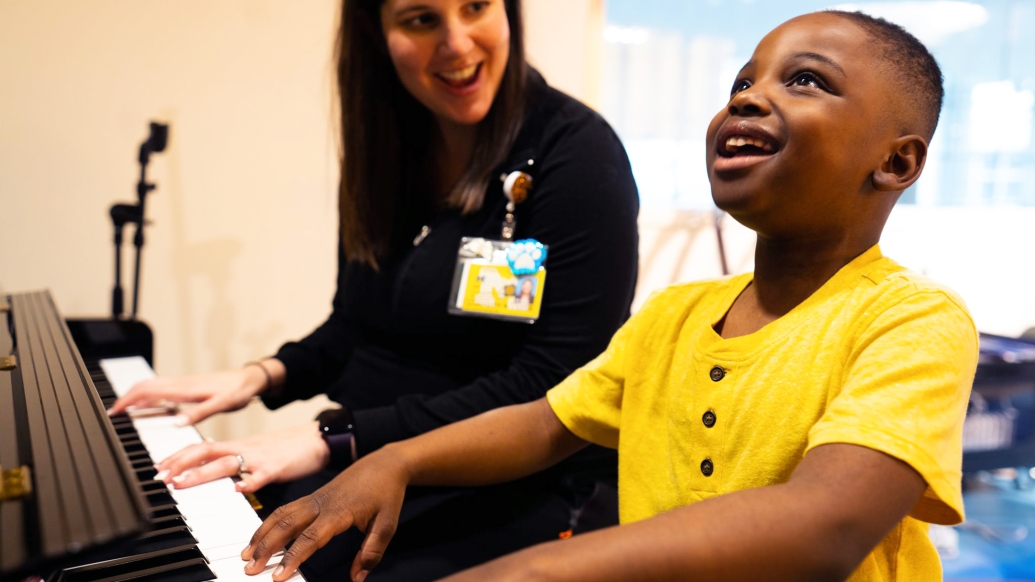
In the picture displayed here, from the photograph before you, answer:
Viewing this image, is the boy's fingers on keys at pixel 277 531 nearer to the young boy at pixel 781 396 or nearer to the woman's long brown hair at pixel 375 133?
the young boy at pixel 781 396

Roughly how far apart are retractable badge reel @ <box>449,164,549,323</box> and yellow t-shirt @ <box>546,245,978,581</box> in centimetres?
30

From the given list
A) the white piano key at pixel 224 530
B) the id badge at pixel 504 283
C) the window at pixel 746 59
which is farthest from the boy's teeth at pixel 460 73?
the window at pixel 746 59

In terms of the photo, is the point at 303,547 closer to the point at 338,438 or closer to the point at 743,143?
the point at 338,438

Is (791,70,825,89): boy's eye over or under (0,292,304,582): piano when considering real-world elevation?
over

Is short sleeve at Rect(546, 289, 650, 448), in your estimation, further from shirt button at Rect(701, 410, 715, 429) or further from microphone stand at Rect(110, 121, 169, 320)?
microphone stand at Rect(110, 121, 169, 320)

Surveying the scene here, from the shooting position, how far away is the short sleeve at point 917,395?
607 mm

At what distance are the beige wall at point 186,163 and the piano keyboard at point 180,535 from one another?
1.53 m

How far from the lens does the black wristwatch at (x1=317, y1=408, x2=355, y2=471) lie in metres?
1.16

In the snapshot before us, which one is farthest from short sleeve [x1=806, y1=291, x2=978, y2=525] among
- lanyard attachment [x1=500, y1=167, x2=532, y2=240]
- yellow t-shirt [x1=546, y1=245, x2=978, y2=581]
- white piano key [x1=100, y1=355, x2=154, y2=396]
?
white piano key [x1=100, y1=355, x2=154, y2=396]

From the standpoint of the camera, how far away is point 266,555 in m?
0.75

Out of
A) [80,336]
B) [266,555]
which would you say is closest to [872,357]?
[266,555]

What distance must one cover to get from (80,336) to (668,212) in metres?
2.21

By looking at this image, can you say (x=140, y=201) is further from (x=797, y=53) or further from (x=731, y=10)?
(x=731, y=10)

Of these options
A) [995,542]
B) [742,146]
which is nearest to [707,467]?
[742,146]
